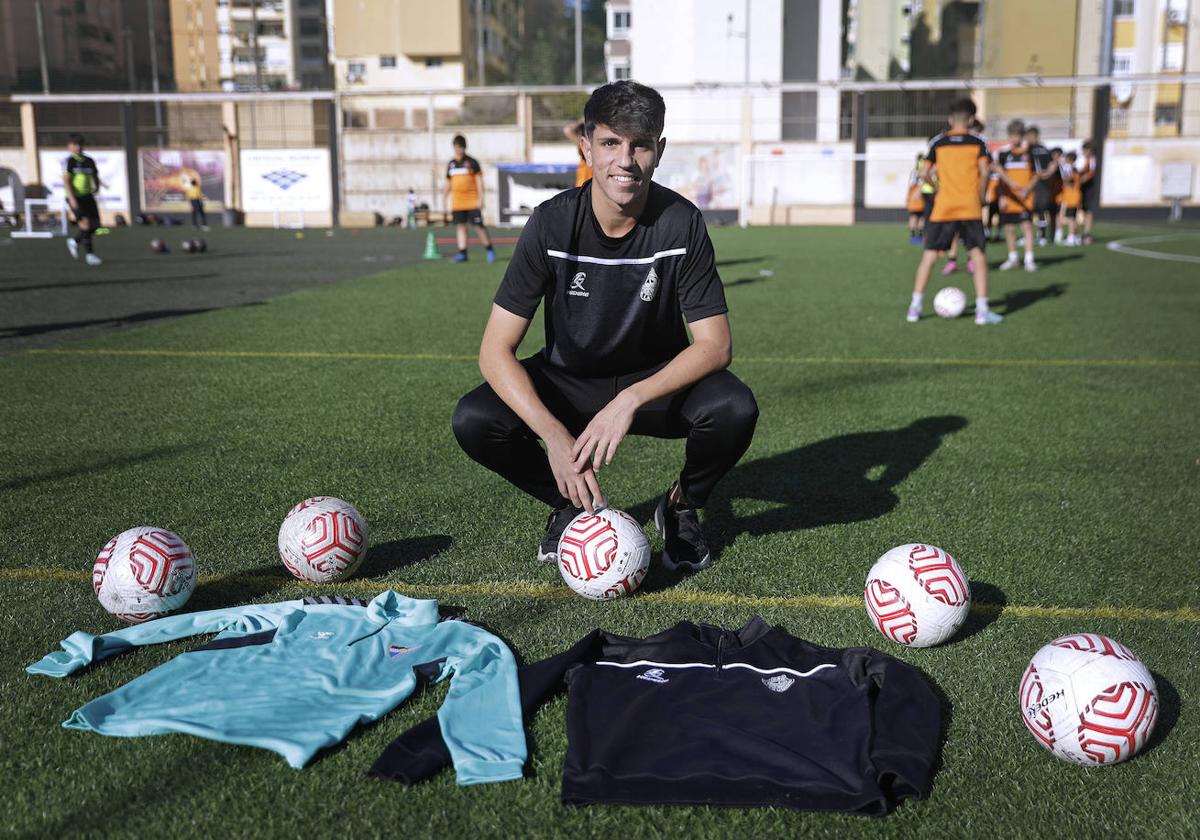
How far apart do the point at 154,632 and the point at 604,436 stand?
160 centimetres

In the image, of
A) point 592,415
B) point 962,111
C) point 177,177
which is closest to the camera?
point 592,415

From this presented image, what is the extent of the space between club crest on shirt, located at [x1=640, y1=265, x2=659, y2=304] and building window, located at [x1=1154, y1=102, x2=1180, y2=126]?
49.2 meters

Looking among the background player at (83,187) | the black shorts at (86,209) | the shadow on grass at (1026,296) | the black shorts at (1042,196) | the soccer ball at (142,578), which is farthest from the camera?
the black shorts at (1042,196)

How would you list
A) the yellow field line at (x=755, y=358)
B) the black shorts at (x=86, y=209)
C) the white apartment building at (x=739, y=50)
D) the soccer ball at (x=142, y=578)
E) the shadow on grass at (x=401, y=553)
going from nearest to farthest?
the soccer ball at (x=142, y=578), the shadow on grass at (x=401, y=553), the yellow field line at (x=755, y=358), the black shorts at (x=86, y=209), the white apartment building at (x=739, y=50)

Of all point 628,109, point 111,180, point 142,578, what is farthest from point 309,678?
point 111,180

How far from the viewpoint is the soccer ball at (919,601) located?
10.7ft

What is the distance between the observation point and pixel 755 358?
9.00m

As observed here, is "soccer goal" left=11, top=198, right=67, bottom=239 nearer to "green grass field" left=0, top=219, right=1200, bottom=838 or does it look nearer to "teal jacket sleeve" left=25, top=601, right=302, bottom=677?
"green grass field" left=0, top=219, right=1200, bottom=838

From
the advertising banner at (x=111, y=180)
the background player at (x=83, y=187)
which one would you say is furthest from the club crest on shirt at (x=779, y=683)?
the advertising banner at (x=111, y=180)

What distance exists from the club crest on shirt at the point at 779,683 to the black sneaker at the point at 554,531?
1.20 metres

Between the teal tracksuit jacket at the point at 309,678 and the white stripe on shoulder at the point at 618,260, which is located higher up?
the white stripe on shoulder at the point at 618,260

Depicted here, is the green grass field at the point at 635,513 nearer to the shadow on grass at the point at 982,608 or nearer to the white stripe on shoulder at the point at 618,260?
the shadow on grass at the point at 982,608

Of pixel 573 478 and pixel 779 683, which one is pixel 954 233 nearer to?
pixel 573 478

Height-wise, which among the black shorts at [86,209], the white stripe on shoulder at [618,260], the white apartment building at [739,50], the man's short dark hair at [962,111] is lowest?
the white stripe on shoulder at [618,260]
